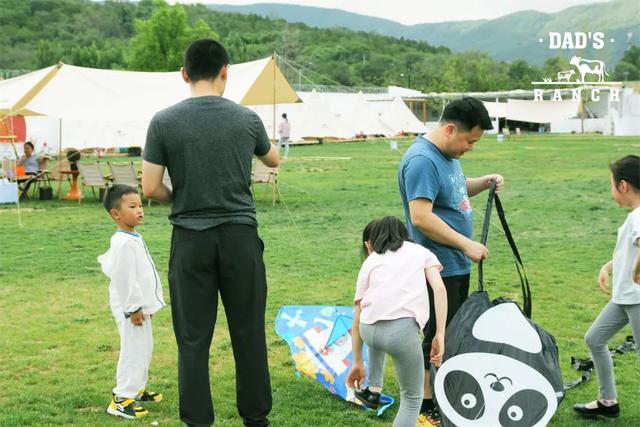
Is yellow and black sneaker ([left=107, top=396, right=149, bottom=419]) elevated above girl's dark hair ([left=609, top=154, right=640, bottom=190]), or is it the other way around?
girl's dark hair ([left=609, top=154, right=640, bottom=190])

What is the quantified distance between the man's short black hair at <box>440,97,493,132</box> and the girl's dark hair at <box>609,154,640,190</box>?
80 centimetres

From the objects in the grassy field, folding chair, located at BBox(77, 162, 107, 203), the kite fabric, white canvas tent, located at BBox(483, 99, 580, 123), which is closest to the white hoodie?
the grassy field

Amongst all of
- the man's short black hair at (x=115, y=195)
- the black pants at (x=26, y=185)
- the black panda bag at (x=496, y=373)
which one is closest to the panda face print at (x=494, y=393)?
the black panda bag at (x=496, y=373)

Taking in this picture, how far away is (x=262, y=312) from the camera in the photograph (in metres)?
3.71

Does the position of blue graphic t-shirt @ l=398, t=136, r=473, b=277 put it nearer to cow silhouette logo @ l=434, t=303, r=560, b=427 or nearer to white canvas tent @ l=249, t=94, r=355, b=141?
cow silhouette logo @ l=434, t=303, r=560, b=427

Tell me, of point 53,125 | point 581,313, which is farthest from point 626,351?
point 53,125

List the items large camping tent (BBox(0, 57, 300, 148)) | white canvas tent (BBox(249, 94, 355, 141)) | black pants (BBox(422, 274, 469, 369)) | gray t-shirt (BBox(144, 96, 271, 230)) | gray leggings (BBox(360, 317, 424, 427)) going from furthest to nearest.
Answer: white canvas tent (BBox(249, 94, 355, 141))
large camping tent (BBox(0, 57, 300, 148))
black pants (BBox(422, 274, 469, 369))
gray leggings (BBox(360, 317, 424, 427))
gray t-shirt (BBox(144, 96, 271, 230))

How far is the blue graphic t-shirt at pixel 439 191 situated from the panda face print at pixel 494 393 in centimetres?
55

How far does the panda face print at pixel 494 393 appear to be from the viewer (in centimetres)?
367

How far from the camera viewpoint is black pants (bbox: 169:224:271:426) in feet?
11.6

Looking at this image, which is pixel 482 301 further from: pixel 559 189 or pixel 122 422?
pixel 559 189

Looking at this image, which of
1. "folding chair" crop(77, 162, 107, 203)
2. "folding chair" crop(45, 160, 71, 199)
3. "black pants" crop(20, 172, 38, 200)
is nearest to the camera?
"folding chair" crop(77, 162, 107, 203)

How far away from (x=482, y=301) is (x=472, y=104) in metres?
0.97

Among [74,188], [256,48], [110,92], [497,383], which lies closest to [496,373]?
[497,383]
